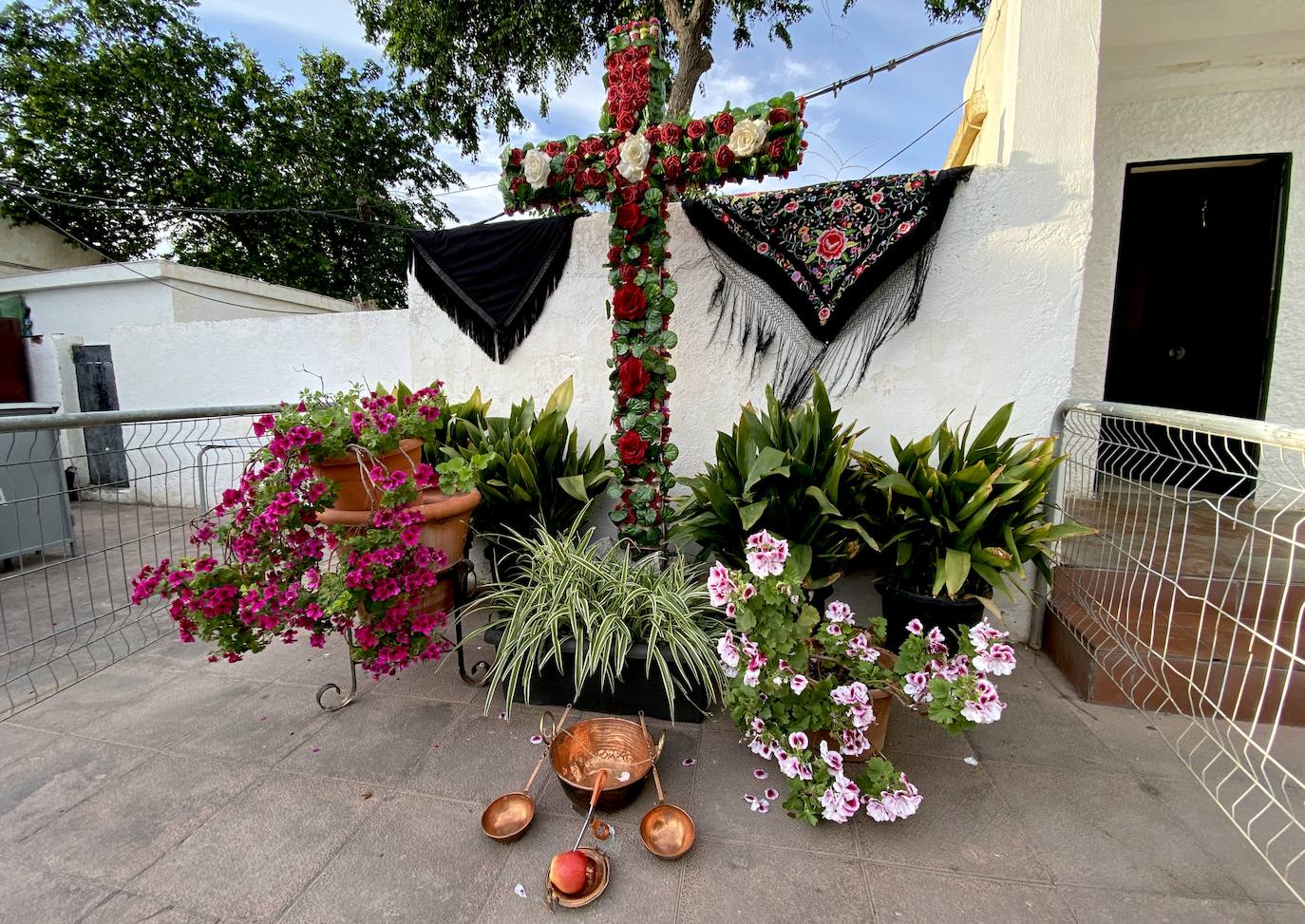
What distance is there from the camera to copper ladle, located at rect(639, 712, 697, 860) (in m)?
1.36

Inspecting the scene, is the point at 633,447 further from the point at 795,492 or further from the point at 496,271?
the point at 496,271

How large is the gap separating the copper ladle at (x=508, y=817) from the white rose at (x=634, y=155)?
77.8 inches

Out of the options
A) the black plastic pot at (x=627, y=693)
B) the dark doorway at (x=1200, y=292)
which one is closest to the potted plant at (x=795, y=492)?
the black plastic pot at (x=627, y=693)

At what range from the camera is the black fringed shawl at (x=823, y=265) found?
Result: 7.74 feet

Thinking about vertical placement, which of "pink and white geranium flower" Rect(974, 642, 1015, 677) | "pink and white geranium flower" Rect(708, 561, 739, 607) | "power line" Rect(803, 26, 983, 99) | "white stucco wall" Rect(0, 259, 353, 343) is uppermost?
"power line" Rect(803, 26, 983, 99)

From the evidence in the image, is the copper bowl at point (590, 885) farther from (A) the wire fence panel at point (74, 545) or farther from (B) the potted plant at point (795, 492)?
(A) the wire fence panel at point (74, 545)

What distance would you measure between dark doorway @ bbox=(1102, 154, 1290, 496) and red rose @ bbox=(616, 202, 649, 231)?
10.0 feet

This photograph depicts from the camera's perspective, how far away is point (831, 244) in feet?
7.97

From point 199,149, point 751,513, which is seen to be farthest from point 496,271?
point 199,149

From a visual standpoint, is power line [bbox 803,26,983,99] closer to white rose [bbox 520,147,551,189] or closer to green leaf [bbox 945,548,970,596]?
white rose [bbox 520,147,551,189]

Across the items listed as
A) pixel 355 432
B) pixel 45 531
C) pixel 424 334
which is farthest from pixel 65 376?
pixel 355 432

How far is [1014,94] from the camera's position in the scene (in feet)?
7.54

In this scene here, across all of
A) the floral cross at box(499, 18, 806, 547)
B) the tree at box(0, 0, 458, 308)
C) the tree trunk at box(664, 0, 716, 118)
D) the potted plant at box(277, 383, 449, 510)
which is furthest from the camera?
the tree at box(0, 0, 458, 308)

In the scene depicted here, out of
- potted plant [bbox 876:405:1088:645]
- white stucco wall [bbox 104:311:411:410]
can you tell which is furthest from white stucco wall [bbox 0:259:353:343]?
potted plant [bbox 876:405:1088:645]
